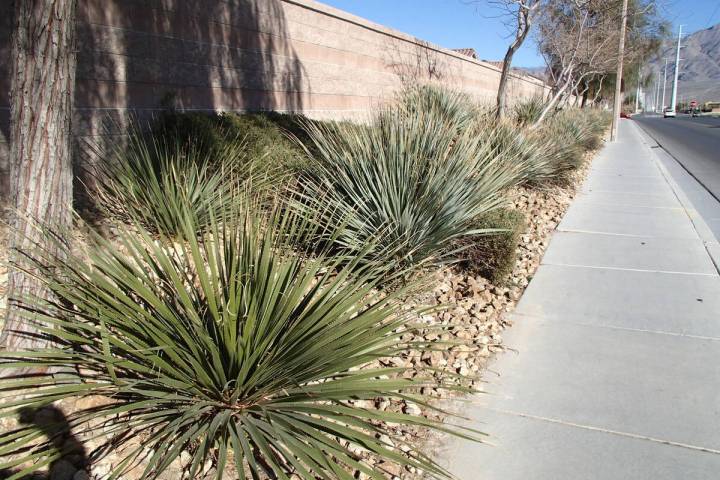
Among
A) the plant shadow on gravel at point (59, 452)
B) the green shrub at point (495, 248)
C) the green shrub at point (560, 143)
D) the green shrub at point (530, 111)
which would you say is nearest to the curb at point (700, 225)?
the green shrub at point (560, 143)

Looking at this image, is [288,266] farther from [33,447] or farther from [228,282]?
[33,447]

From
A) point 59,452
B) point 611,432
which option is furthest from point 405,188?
point 59,452

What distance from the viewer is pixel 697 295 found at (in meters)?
5.21

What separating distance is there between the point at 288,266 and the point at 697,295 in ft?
13.2

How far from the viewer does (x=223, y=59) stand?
9273 mm

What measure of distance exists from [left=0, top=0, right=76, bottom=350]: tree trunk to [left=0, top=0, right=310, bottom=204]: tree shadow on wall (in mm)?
3093

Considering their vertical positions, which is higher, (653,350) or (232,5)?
(232,5)

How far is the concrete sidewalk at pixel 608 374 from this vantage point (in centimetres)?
296

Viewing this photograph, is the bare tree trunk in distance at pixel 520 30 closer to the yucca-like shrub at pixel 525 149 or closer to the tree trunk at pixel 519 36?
the tree trunk at pixel 519 36

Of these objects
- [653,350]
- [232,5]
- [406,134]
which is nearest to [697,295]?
[653,350]

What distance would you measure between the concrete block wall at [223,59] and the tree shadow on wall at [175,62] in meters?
0.01

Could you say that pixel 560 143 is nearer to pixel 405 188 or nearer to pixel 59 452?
pixel 405 188

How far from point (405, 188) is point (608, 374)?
215 centimetres

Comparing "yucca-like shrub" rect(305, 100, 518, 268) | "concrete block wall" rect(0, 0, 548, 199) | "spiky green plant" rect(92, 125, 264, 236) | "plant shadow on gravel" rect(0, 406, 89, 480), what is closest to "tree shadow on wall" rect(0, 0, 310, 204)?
"concrete block wall" rect(0, 0, 548, 199)
